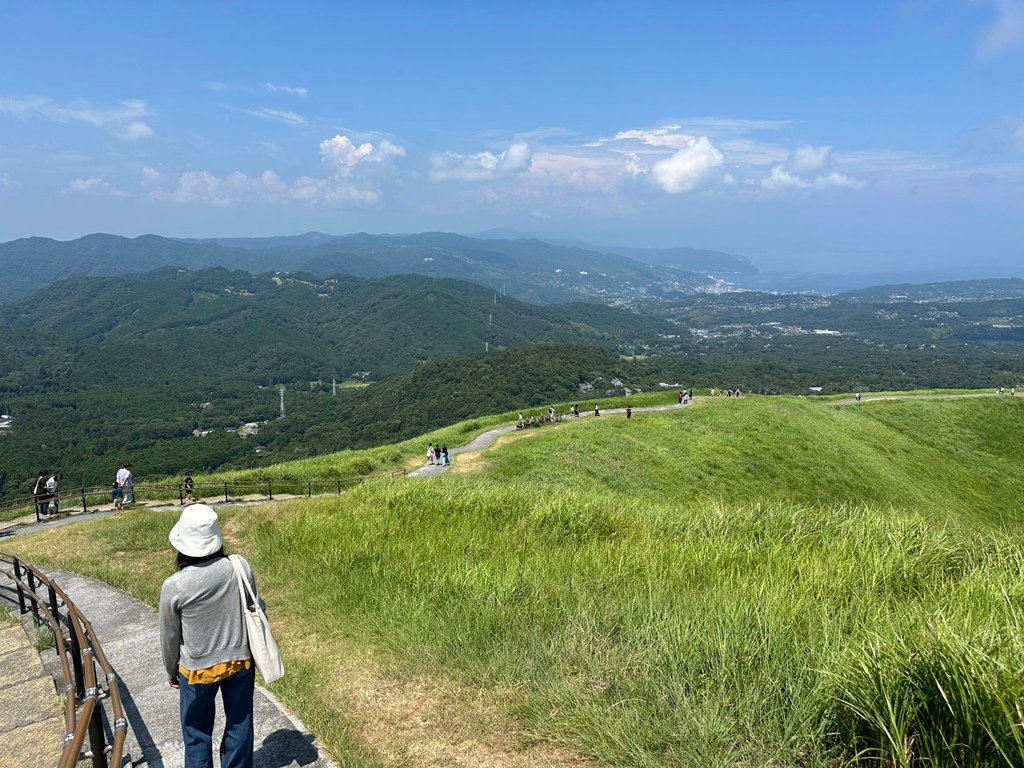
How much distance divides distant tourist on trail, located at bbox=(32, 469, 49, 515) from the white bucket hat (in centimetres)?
1766

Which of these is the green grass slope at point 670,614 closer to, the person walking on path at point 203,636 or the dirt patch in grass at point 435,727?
the dirt patch in grass at point 435,727

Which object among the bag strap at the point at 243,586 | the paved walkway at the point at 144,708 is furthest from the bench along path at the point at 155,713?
the bag strap at the point at 243,586

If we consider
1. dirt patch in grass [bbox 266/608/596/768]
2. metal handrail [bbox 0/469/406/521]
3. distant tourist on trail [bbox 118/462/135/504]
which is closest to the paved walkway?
dirt patch in grass [bbox 266/608/596/768]

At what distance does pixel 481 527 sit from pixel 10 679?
6643 millimetres

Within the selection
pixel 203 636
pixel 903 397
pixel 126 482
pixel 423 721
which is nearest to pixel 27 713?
pixel 203 636

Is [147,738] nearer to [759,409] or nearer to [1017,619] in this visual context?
[1017,619]

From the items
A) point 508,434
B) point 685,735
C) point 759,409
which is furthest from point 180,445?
point 685,735

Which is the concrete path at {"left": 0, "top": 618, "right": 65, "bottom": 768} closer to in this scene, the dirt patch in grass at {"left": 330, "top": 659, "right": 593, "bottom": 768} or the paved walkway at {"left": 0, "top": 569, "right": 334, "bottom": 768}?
the paved walkway at {"left": 0, "top": 569, "right": 334, "bottom": 768}

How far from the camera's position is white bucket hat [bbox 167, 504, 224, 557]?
353 centimetres

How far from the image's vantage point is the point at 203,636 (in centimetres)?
363

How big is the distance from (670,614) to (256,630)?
3.80m

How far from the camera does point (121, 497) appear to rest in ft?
59.4

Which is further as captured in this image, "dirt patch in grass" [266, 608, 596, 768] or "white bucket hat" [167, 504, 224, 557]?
"dirt patch in grass" [266, 608, 596, 768]

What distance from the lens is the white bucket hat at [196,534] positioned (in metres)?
3.53
